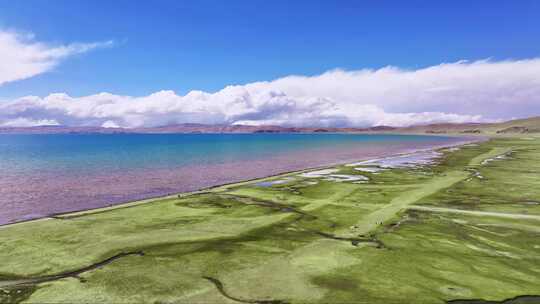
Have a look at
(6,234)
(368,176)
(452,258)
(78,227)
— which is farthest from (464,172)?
(6,234)

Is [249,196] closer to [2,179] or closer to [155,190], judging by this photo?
[155,190]

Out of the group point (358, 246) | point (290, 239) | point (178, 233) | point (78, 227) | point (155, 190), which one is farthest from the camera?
point (155, 190)

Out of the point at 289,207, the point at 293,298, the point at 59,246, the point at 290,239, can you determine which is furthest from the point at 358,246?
the point at 59,246

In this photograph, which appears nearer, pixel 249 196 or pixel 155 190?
pixel 249 196

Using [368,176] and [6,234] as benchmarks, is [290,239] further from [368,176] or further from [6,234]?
[368,176]

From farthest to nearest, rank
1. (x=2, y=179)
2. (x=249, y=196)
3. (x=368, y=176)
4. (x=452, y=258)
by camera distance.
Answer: (x=2, y=179)
(x=368, y=176)
(x=249, y=196)
(x=452, y=258)

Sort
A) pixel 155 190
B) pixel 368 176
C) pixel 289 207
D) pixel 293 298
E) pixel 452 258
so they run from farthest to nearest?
pixel 368 176 < pixel 155 190 < pixel 289 207 < pixel 452 258 < pixel 293 298
